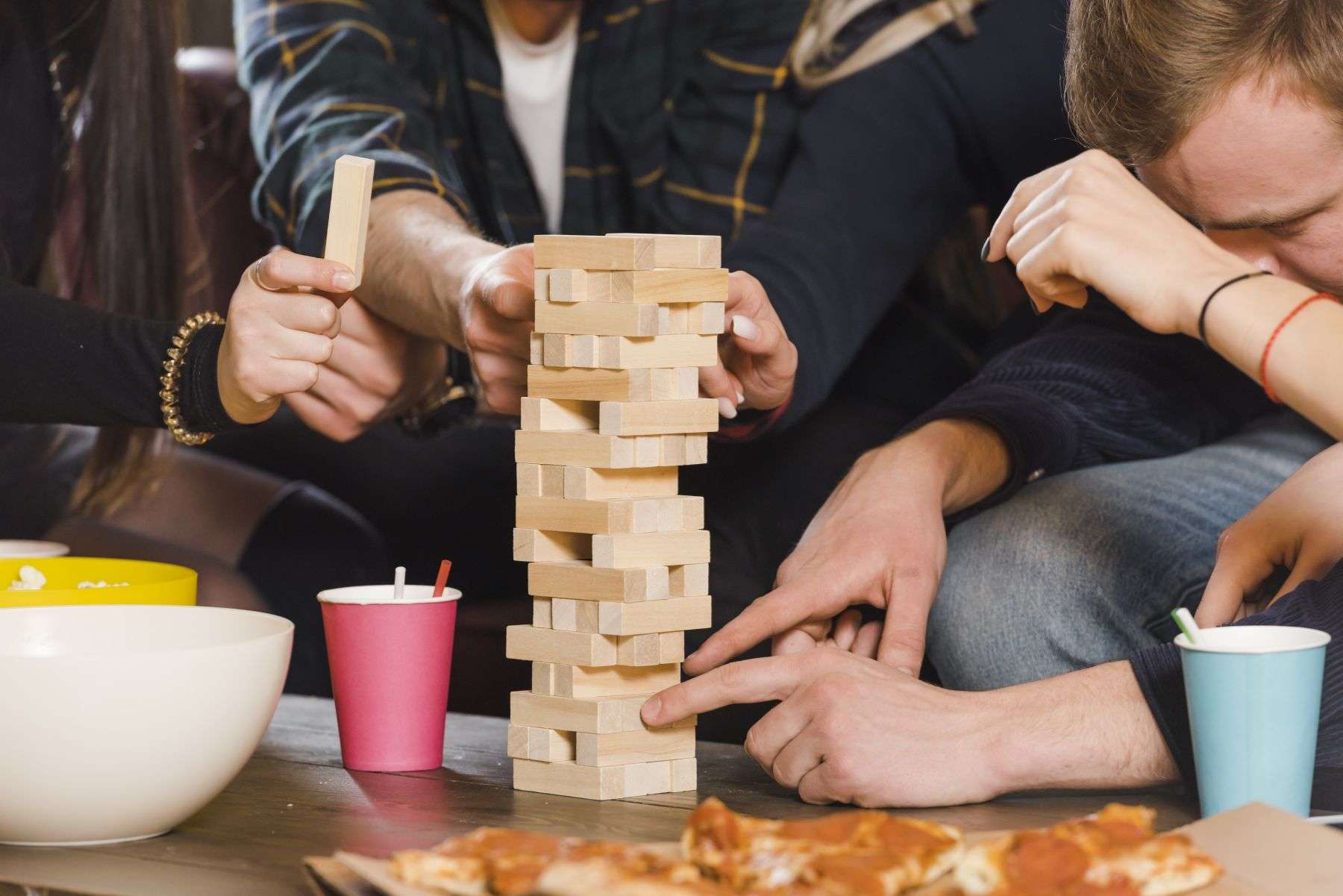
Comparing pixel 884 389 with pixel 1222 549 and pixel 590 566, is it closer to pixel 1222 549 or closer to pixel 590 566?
pixel 1222 549

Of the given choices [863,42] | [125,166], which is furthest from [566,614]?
[863,42]

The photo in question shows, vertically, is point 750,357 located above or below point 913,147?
below

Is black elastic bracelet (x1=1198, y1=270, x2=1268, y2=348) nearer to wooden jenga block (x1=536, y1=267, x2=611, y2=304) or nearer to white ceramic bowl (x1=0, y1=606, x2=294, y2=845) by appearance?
wooden jenga block (x1=536, y1=267, x2=611, y2=304)

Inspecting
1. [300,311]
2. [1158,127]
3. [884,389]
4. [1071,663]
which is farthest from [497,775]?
[884,389]

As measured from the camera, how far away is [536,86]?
2232 millimetres

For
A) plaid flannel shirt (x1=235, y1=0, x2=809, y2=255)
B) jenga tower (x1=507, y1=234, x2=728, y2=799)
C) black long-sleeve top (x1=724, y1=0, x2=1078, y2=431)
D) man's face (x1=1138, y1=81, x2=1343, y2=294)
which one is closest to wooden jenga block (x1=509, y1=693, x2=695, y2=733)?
jenga tower (x1=507, y1=234, x2=728, y2=799)

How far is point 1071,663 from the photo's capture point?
144 cm

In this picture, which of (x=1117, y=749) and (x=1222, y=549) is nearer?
(x=1117, y=749)

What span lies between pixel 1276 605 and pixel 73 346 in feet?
3.61

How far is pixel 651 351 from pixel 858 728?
0.32 m

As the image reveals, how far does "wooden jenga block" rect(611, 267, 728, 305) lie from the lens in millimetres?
1103

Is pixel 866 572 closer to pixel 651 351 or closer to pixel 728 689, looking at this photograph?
pixel 728 689

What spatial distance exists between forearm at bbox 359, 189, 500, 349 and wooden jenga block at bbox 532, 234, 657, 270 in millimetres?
345

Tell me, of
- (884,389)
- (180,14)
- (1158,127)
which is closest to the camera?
(1158,127)
